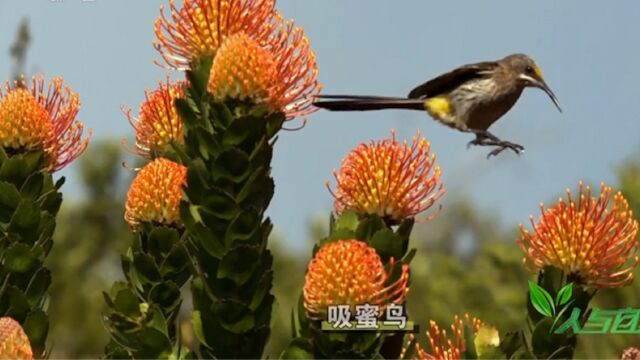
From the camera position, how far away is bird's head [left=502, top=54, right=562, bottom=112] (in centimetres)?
689

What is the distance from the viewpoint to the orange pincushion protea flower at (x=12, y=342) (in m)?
4.54

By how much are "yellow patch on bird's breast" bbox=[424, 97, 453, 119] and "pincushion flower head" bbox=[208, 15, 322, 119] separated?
7.56 feet

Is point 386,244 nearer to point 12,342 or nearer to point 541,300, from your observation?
point 541,300

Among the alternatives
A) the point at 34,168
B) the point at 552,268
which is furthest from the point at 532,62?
the point at 34,168

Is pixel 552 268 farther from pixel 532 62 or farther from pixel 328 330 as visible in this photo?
pixel 532 62

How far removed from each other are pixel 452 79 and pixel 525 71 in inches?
18.0

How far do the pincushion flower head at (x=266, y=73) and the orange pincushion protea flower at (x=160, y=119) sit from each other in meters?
0.74

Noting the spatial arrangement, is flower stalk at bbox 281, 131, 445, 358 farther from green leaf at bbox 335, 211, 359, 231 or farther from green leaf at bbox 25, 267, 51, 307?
green leaf at bbox 25, 267, 51, 307

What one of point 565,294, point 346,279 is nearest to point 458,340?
point 565,294

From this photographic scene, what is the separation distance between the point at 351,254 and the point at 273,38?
1093 mm

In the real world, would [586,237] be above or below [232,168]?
below

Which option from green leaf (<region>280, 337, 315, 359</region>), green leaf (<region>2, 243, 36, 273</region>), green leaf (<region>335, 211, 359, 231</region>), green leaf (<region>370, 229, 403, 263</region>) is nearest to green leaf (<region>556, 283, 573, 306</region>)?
green leaf (<region>370, 229, 403, 263</region>)

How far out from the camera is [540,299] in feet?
15.8

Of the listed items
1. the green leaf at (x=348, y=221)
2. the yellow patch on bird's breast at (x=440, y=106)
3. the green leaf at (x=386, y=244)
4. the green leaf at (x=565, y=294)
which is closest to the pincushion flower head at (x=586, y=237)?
the green leaf at (x=565, y=294)
